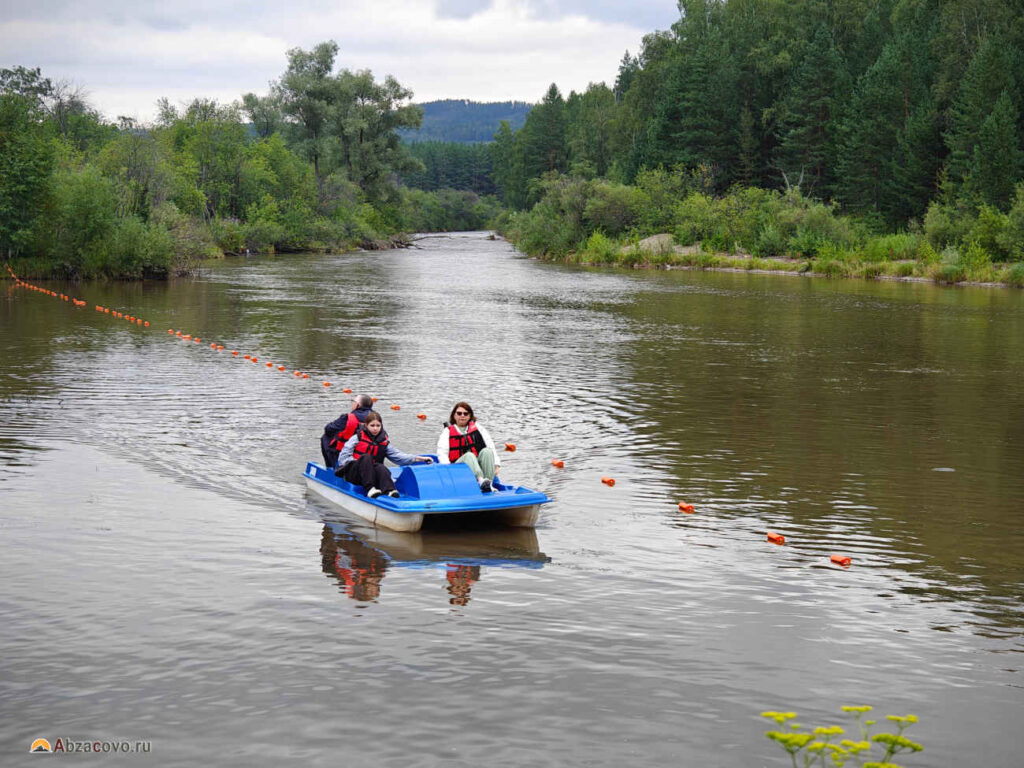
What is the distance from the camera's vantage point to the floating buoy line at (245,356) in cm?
1180

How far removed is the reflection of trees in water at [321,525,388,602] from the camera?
10164 mm

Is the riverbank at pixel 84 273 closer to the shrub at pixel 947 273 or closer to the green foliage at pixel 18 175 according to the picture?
the green foliage at pixel 18 175

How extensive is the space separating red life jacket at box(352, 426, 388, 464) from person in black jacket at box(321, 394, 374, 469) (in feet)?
1.48

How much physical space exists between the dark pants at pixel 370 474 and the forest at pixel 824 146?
47.3m

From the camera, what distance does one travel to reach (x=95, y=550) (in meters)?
11.1

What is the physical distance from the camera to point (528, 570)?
10.9 m

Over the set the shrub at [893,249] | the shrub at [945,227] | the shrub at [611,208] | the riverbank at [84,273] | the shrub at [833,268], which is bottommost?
the riverbank at [84,273]

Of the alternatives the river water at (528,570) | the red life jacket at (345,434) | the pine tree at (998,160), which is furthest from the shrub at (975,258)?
the red life jacket at (345,434)

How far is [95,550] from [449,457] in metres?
4.16

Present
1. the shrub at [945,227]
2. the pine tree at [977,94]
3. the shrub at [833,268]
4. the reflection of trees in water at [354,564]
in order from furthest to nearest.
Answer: the pine tree at [977,94]
the shrub at [833,268]
the shrub at [945,227]
the reflection of trees in water at [354,564]

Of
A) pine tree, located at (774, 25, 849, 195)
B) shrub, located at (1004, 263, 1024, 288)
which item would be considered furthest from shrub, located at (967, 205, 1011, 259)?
pine tree, located at (774, 25, 849, 195)

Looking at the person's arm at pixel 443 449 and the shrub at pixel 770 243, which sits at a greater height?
the shrub at pixel 770 243

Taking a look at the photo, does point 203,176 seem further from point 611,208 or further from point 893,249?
point 893,249

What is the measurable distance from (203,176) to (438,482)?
82528mm
